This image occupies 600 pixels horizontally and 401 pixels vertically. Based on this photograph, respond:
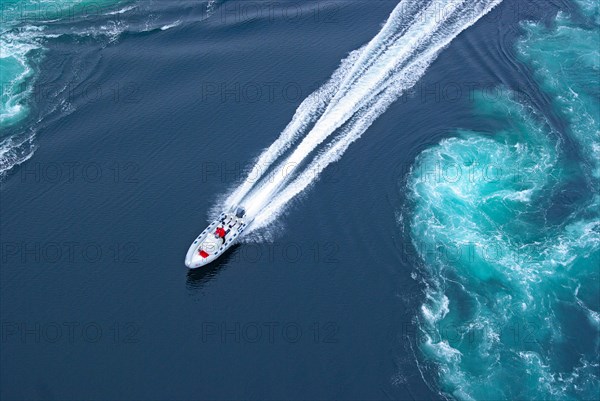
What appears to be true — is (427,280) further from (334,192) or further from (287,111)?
(287,111)

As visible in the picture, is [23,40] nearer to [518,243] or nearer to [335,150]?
[335,150]

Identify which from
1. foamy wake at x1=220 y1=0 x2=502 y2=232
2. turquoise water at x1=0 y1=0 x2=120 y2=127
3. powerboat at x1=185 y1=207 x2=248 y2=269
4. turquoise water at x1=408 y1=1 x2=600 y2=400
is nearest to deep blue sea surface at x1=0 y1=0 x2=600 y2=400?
turquoise water at x1=408 y1=1 x2=600 y2=400

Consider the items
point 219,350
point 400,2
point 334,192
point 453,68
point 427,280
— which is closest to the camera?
point 219,350

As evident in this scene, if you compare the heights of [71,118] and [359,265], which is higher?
[71,118]

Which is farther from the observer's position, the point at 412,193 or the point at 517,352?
the point at 412,193

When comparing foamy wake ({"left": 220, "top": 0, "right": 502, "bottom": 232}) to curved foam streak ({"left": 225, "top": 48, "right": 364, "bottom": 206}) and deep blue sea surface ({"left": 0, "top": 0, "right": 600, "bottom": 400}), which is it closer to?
curved foam streak ({"left": 225, "top": 48, "right": 364, "bottom": 206})

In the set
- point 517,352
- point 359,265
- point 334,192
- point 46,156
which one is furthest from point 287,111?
point 517,352
